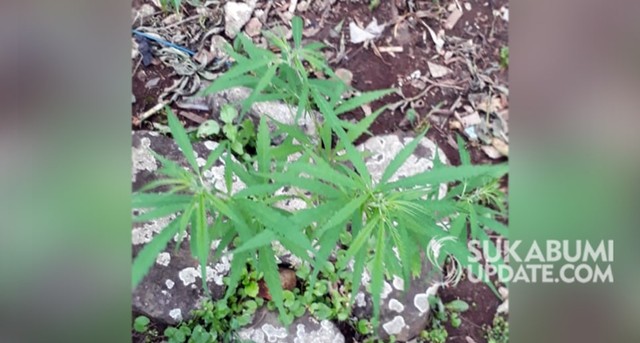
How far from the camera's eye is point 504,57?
1.27m

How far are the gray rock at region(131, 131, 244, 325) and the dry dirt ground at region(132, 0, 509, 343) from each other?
0.17ft

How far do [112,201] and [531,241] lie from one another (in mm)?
736

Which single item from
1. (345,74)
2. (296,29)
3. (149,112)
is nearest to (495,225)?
(345,74)

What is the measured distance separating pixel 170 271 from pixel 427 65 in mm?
633

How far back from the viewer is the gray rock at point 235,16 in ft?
4.24

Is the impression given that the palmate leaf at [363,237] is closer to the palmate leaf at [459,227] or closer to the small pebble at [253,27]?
the palmate leaf at [459,227]

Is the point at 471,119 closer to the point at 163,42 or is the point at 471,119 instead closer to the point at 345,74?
the point at 345,74

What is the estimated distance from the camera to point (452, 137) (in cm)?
136

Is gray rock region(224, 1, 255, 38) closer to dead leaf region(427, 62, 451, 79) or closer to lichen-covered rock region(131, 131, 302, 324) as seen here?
lichen-covered rock region(131, 131, 302, 324)

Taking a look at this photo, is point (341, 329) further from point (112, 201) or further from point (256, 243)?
point (112, 201)

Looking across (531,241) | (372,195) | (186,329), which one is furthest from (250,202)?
(531,241)

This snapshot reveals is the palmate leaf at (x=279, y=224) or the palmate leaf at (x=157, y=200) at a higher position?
the palmate leaf at (x=157, y=200)

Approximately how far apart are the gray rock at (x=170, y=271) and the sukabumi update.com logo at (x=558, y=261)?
0.49m

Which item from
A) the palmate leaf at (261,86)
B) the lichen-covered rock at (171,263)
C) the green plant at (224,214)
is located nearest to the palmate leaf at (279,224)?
the green plant at (224,214)
